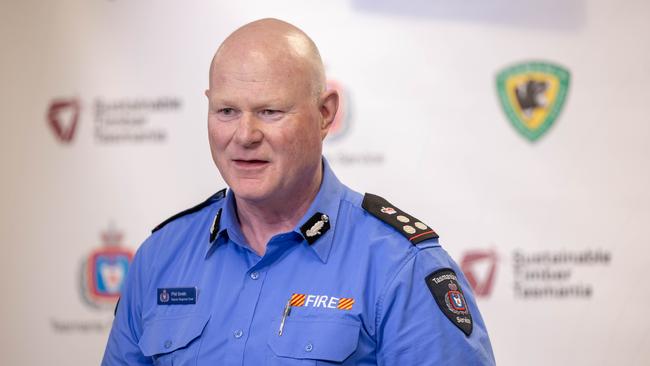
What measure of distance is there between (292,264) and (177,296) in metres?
0.27

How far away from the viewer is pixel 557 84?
2697 millimetres

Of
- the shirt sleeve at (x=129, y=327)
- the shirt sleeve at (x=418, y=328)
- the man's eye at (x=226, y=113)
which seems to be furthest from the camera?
the shirt sleeve at (x=129, y=327)

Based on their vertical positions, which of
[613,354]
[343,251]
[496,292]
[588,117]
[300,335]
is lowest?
[613,354]

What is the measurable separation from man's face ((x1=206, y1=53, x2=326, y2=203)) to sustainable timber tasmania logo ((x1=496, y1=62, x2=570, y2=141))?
120 cm

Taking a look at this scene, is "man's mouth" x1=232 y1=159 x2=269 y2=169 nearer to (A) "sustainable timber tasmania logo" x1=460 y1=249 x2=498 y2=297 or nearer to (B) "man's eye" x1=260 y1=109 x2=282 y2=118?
(B) "man's eye" x1=260 y1=109 x2=282 y2=118

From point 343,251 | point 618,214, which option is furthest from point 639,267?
point 343,251

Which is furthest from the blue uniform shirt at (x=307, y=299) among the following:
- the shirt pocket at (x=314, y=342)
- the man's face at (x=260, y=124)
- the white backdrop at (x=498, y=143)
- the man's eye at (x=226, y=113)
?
the white backdrop at (x=498, y=143)

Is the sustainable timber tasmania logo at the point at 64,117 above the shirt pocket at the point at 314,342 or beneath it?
above

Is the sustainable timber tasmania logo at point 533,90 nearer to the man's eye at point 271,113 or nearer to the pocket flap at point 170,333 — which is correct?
the man's eye at point 271,113

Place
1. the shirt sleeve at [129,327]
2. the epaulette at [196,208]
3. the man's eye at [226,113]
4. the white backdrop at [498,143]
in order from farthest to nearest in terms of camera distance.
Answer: the white backdrop at [498,143], the epaulette at [196,208], the shirt sleeve at [129,327], the man's eye at [226,113]

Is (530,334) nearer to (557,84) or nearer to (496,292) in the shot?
(496,292)

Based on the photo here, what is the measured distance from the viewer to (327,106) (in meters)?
1.75

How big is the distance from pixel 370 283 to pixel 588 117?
4.53ft

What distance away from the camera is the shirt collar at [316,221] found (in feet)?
5.48
